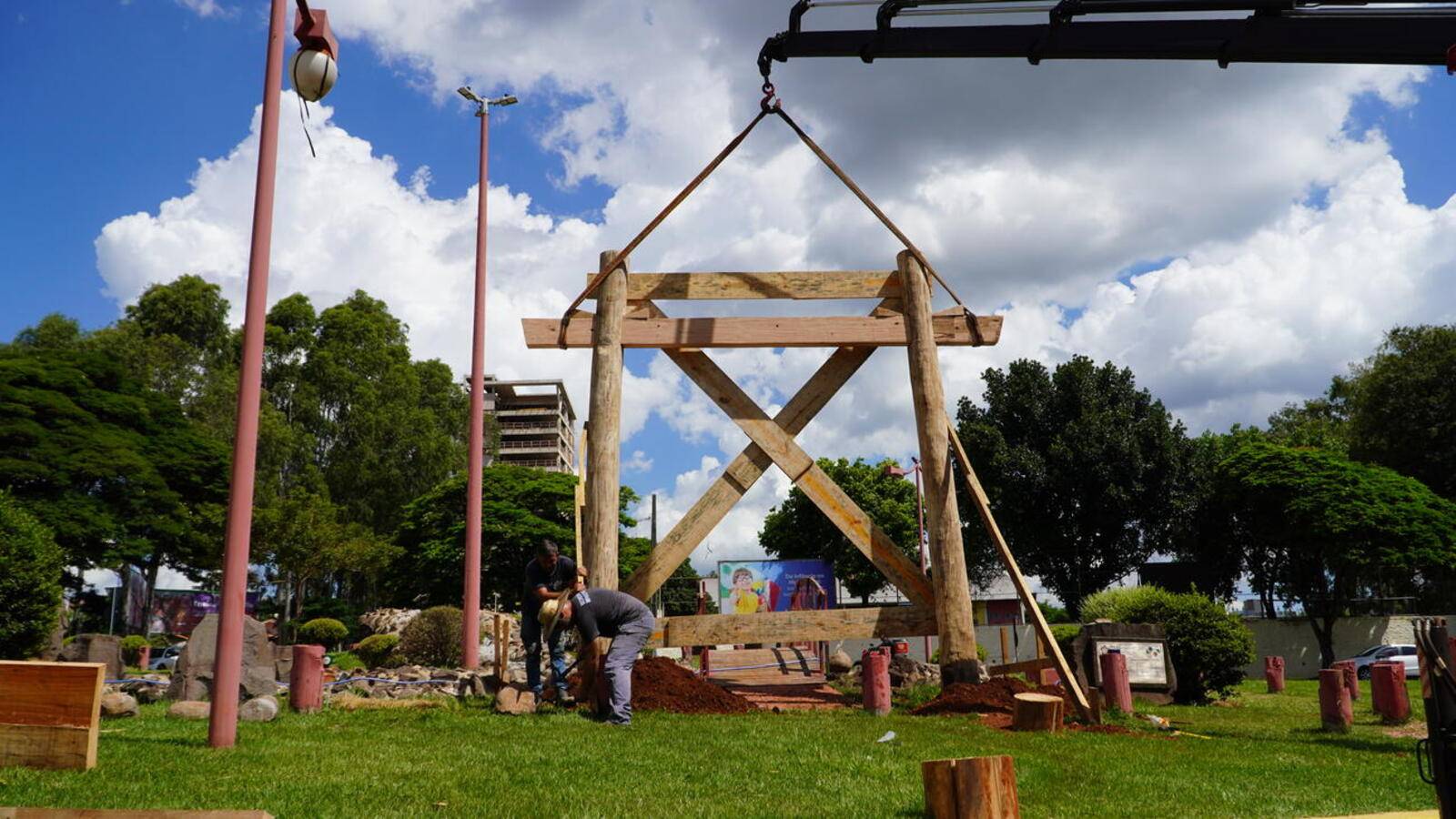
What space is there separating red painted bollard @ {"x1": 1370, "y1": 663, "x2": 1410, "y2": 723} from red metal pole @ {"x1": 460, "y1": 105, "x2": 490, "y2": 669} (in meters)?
13.3

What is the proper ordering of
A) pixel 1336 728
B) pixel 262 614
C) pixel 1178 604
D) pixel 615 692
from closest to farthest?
pixel 615 692 → pixel 1336 728 → pixel 1178 604 → pixel 262 614

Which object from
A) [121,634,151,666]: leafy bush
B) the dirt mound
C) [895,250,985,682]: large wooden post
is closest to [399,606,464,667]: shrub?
[895,250,985,682]: large wooden post

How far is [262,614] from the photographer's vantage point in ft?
171

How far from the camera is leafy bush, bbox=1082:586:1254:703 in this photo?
741 inches

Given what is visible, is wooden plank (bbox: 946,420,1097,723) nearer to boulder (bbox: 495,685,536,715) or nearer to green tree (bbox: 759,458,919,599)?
boulder (bbox: 495,685,536,715)

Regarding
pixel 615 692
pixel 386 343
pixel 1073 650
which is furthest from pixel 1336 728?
pixel 386 343

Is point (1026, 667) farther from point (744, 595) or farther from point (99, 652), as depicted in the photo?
point (744, 595)

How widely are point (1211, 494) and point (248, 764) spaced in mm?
39654

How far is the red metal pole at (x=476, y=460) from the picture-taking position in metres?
18.1

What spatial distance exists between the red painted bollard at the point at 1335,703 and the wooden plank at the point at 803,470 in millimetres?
5043

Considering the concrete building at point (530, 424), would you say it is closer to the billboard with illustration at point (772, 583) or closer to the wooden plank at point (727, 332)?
the billboard with illustration at point (772, 583)

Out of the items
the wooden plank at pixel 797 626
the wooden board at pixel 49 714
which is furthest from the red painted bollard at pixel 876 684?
the wooden board at pixel 49 714

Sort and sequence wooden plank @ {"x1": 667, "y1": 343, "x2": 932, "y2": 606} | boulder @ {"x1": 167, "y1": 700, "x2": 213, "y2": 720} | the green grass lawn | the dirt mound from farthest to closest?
wooden plank @ {"x1": 667, "y1": 343, "x2": 932, "y2": 606}
the dirt mound
boulder @ {"x1": 167, "y1": 700, "x2": 213, "y2": 720}
the green grass lawn

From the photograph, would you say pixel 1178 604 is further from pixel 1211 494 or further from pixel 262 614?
pixel 262 614
